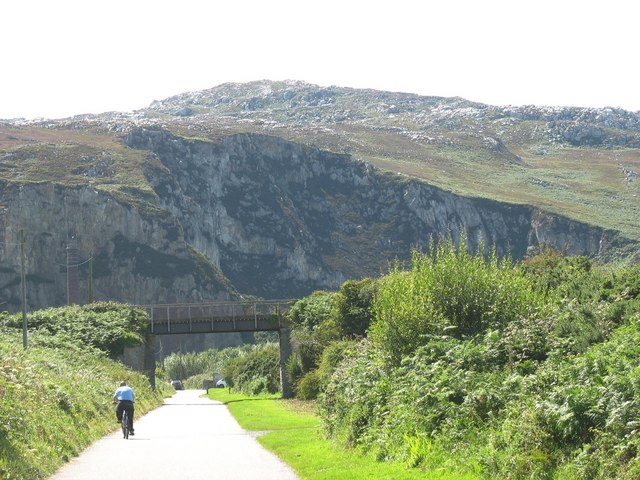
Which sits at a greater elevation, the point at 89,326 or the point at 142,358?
the point at 89,326

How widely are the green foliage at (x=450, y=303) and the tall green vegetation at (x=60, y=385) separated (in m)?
9.08

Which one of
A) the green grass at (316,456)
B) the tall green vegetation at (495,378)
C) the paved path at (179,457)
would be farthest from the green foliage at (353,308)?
the paved path at (179,457)

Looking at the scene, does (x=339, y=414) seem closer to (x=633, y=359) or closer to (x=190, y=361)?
(x=633, y=359)

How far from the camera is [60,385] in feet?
100

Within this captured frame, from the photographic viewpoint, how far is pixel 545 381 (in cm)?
1811

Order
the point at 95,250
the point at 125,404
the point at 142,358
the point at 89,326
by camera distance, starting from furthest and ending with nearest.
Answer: the point at 95,250, the point at 142,358, the point at 89,326, the point at 125,404

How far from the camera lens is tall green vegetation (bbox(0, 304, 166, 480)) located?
813 inches

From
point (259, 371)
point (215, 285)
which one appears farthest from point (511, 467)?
point (215, 285)

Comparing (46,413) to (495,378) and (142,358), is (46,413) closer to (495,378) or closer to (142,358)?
(495,378)

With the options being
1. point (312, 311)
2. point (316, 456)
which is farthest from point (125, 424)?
point (312, 311)

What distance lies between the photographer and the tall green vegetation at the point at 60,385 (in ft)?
67.7

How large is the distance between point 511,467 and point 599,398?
5.73 ft

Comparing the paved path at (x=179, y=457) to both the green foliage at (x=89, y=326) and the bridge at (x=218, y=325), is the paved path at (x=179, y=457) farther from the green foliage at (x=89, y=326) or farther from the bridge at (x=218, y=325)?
the bridge at (x=218, y=325)

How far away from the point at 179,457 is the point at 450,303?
886 cm
